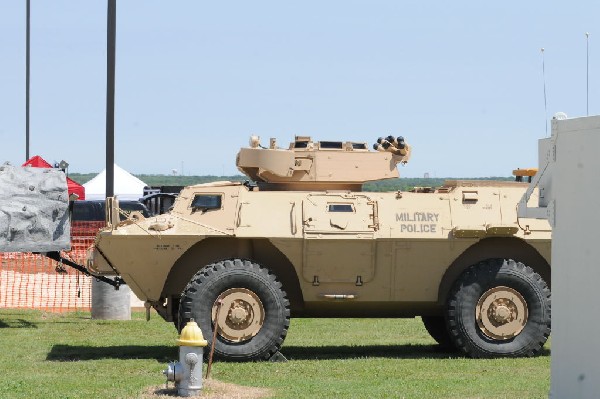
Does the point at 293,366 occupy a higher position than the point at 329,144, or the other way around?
the point at 329,144

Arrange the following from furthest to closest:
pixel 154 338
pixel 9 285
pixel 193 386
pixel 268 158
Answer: pixel 9 285 → pixel 154 338 → pixel 268 158 → pixel 193 386

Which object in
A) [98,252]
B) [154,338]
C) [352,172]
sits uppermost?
[352,172]

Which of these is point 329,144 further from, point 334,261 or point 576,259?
point 576,259

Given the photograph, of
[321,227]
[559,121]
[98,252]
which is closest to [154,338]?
[98,252]

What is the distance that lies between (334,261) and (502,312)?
7.41 ft

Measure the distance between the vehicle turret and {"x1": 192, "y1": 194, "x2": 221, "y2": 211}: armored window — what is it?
42.2 inches

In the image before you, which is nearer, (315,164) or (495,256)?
(495,256)

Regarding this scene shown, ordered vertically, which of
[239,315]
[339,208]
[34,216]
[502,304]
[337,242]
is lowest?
[239,315]

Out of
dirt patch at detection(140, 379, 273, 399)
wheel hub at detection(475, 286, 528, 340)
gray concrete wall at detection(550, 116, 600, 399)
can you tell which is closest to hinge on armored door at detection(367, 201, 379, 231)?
wheel hub at detection(475, 286, 528, 340)

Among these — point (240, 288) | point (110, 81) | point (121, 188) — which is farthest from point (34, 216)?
point (121, 188)

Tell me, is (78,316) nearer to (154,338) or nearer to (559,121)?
(154,338)

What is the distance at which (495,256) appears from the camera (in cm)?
1683

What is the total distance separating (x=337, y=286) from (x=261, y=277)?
1078 millimetres

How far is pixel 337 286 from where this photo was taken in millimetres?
16438
